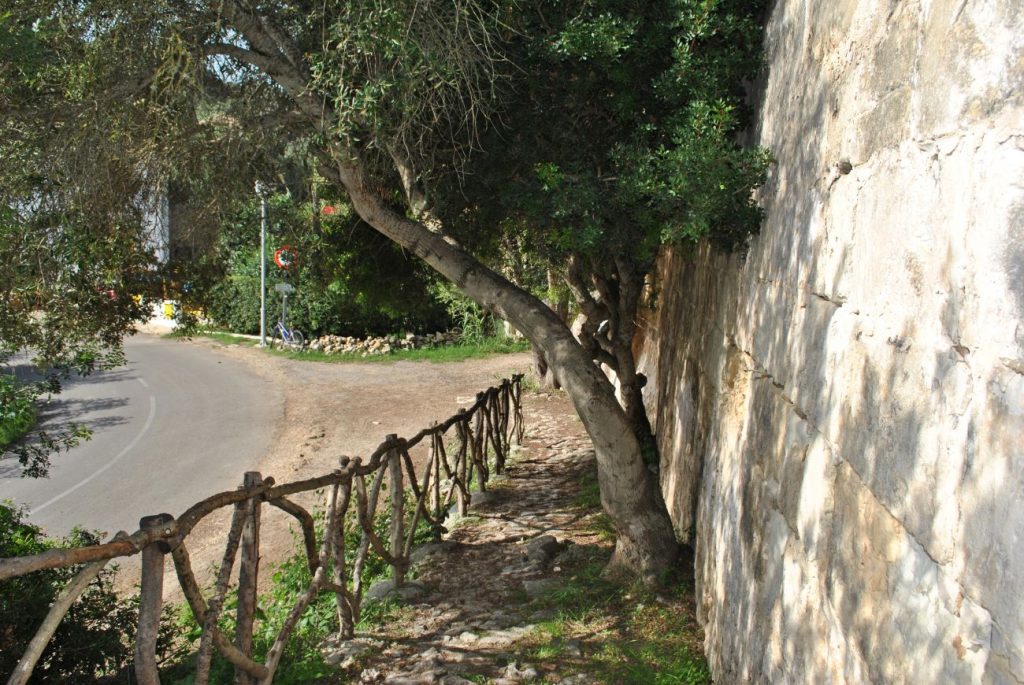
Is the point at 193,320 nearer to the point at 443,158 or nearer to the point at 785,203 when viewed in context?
the point at 443,158

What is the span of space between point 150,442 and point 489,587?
9737 millimetres

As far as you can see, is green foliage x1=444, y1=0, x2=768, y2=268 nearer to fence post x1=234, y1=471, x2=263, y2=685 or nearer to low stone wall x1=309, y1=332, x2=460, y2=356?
fence post x1=234, y1=471, x2=263, y2=685

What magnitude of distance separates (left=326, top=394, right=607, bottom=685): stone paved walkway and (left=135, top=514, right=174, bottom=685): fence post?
4.47 ft

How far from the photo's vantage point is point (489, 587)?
6.18 metres

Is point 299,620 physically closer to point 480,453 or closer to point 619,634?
point 619,634

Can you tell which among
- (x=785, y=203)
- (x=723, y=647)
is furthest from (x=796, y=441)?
(x=723, y=647)

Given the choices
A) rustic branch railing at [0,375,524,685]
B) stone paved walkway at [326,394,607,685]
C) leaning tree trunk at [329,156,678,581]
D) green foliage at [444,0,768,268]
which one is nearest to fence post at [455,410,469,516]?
stone paved walkway at [326,394,607,685]

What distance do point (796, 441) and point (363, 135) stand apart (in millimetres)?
4018

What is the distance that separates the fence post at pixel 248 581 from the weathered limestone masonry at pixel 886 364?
214cm

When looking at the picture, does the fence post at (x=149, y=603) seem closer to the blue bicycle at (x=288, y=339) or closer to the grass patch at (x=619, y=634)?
the grass patch at (x=619, y=634)

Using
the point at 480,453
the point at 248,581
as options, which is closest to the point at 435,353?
the point at 480,453

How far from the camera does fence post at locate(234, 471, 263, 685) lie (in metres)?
3.99

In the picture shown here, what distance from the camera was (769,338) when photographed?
3785 millimetres

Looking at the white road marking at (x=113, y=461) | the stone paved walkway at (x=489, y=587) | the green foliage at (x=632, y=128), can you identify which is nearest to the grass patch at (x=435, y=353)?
the white road marking at (x=113, y=461)
